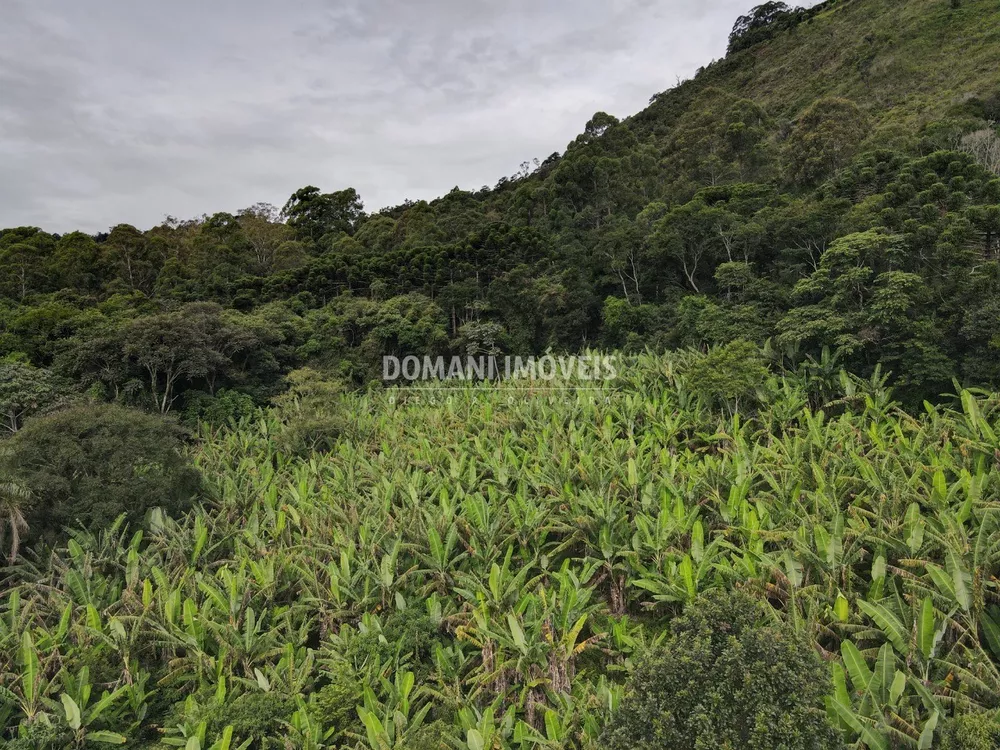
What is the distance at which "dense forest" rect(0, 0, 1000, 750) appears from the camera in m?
6.07

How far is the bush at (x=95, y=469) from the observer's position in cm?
1078

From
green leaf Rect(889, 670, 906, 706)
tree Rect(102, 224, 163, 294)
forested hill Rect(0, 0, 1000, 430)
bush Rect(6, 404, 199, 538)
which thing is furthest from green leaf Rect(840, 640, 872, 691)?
tree Rect(102, 224, 163, 294)

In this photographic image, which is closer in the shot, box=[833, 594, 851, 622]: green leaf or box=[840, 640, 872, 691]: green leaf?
box=[840, 640, 872, 691]: green leaf

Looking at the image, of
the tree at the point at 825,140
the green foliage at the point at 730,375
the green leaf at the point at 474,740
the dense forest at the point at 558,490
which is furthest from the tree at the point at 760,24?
the green leaf at the point at 474,740

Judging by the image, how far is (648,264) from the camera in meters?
24.2

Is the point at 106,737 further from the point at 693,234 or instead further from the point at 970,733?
the point at 693,234

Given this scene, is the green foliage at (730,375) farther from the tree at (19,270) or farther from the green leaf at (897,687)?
the tree at (19,270)

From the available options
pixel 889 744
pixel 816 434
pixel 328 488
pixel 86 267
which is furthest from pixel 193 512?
pixel 86 267

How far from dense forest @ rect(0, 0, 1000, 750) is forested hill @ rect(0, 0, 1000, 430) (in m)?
0.16

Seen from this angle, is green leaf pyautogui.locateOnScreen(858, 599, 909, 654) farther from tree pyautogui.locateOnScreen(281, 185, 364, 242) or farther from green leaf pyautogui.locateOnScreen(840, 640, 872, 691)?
tree pyautogui.locateOnScreen(281, 185, 364, 242)

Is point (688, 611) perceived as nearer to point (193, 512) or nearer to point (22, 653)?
point (22, 653)

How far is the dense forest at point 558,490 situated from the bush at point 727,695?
37 millimetres

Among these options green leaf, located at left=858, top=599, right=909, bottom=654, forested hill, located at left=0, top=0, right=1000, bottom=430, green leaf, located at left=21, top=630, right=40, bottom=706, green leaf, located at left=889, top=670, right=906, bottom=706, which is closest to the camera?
green leaf, located at left=889, top=670, right=906, bottom=706

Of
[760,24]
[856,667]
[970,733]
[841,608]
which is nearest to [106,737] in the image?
[856,667]
